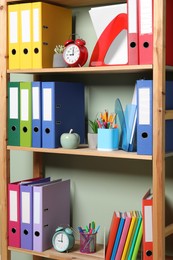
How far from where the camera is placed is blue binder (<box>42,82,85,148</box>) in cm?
254

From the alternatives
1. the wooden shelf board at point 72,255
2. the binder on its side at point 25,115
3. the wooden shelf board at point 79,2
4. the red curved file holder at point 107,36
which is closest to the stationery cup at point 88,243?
the wooden shelf board at point 72,255

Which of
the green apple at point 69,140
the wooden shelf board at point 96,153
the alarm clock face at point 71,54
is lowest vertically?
the wooden shelf board at point 96,153

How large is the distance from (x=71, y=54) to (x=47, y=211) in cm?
78

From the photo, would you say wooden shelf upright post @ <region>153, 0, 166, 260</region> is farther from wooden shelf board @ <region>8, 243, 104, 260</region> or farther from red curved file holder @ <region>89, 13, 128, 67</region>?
wooden shelf board @ <region>8, 243, 104, 260</region>

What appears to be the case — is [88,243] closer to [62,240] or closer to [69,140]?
[62,240]

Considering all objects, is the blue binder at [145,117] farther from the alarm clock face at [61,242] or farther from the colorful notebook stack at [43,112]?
the alarm clock face at [61,242]

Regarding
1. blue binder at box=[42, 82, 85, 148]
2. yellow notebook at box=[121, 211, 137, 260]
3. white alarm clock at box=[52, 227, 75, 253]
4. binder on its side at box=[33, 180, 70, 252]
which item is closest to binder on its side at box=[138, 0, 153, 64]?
blue binder at box=[42, 82, 85, 148]

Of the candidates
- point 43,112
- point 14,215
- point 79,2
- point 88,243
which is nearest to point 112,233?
point 88,243

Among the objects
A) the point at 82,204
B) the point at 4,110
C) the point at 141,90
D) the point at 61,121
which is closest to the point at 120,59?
the point at 141,90

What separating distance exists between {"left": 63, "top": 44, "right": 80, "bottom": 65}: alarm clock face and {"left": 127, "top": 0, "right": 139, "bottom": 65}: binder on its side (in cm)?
30

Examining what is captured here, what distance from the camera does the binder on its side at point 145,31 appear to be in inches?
87.6

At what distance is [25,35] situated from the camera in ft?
8.47

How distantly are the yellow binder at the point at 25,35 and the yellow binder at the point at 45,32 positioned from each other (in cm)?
2

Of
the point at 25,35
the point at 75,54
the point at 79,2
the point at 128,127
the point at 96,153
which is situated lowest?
the point at 96,153
